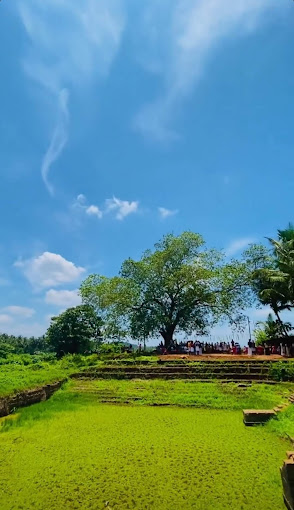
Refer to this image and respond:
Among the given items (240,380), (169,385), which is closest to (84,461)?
(169,385)

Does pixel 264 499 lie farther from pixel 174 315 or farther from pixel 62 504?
pixel 174 315

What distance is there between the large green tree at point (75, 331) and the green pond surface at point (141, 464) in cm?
2434

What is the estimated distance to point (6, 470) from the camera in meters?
5.69

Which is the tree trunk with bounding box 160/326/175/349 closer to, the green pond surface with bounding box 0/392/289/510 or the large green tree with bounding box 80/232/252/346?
the large green tree with bounding box 80/232/252/346

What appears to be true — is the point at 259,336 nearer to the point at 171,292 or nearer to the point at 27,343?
the point at 171,292

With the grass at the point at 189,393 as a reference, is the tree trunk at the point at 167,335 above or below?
above

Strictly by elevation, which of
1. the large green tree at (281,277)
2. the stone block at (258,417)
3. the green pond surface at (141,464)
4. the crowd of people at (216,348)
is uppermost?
the large green tree at (281,277)

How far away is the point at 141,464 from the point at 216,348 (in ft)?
74.6

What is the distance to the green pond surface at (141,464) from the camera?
177 inches

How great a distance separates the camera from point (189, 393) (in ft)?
40.9

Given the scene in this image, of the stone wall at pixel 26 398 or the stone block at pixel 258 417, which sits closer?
the stone block at pixel 258 417

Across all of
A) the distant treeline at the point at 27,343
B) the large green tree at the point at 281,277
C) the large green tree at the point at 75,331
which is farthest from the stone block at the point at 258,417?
the distant treeline at the point at 27,343

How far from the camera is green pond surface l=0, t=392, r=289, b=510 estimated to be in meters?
4.48

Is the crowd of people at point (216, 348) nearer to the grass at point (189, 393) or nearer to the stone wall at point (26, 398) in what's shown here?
the grass at point (189, 393)
